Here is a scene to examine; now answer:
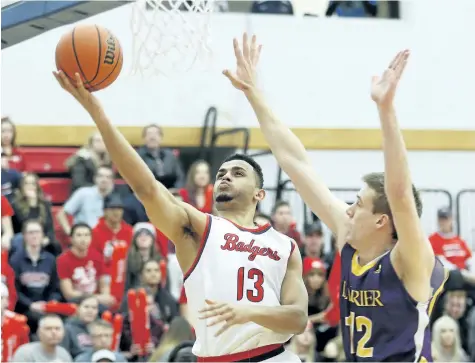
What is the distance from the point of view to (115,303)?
7.36 meters

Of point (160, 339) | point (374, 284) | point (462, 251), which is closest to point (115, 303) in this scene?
point (160, 339)

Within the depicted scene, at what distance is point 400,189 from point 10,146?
5.85m

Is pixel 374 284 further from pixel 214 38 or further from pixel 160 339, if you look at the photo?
pixel 214 38

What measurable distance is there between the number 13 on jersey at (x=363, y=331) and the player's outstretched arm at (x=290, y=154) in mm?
387

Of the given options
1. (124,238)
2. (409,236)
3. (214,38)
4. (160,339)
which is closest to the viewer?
(409,236)

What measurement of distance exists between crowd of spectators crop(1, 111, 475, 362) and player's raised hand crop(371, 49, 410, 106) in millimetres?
3415

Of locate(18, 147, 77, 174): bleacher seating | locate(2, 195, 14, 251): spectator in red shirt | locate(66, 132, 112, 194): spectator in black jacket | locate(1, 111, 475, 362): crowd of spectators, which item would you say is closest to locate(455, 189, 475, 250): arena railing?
locate(1, 111, 475, 362): crowd of spectators

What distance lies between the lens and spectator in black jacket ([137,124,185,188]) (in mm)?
8742

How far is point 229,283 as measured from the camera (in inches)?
147

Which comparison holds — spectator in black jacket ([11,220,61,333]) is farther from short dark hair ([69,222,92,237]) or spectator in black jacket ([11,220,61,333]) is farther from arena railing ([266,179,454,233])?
arena railing ([266,179,454,233])

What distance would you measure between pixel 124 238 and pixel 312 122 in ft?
11.2

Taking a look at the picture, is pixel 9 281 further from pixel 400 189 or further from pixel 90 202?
pixel 400 189

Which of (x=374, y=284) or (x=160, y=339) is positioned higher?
(x=374, y=284)

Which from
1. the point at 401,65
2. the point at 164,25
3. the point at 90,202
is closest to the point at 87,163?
the point at 90,202
